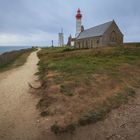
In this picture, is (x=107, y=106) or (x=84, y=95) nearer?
(x=107, y=106)

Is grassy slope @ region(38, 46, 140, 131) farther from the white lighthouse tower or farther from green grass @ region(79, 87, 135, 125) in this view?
the white lighthouse tower

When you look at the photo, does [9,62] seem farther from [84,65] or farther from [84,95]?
[84,95]

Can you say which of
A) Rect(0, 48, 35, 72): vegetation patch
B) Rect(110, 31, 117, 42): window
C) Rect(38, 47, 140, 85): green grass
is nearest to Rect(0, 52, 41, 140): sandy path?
Rect(38, 47, 140, 85): green grass

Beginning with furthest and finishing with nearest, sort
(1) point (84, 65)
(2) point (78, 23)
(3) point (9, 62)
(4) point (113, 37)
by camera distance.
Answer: (2) point (78, 23) < (4) point (113, 37) < (3) point (9, 62) < (1) point (84, 65)

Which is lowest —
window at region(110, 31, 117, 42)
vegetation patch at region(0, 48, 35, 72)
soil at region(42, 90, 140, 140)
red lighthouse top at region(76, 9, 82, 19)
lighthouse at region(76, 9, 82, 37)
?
vegetation patch at region(0, 48, 35, 72)

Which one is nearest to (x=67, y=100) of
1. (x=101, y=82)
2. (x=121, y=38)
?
(x=101, y=82)

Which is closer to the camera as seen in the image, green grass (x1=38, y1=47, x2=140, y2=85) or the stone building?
green grass (x1=38, y1=47, x2=140, y2=85)

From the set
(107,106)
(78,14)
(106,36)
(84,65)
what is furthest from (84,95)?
(78,14)

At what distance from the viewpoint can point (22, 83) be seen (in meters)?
11.4

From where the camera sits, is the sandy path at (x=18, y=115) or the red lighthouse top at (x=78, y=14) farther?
the red lighthouse top at (x=78, y=14)

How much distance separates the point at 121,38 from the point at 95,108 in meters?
39.1

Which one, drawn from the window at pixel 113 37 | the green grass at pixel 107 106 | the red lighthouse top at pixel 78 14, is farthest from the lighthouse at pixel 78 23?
the green grass at pixel 107 106

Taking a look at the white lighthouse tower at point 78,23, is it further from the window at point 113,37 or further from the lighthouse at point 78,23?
the window at point 113,37

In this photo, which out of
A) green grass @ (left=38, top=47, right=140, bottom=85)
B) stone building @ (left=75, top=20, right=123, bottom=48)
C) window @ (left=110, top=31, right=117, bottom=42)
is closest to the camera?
green grass @ (left=38, top=47, right=140, bottom=85)
